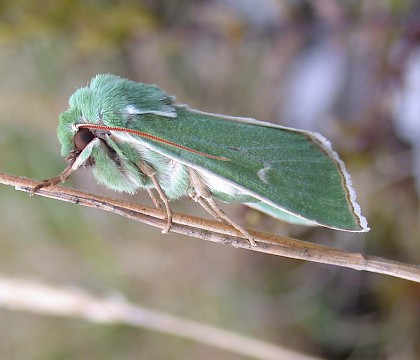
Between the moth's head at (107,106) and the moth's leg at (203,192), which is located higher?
the moth's head at (107,106)

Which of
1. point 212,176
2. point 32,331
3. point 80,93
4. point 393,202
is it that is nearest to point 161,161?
point 212,176

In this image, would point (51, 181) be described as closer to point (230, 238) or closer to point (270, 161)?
point (230, 238)

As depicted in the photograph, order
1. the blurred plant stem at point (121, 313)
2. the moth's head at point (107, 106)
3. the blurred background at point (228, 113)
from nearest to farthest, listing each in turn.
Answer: the moth's head at point (107, 106) < the blurred plant stem at point (121, 313) < the blurred background at point (228, 113)

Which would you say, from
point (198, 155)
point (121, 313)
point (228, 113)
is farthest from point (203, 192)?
point (228, 113)

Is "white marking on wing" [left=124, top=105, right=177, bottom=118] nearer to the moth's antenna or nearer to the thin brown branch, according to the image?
the moth's antenna

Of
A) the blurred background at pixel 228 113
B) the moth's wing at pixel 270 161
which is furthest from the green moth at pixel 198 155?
the blurred background at pixel 228 113

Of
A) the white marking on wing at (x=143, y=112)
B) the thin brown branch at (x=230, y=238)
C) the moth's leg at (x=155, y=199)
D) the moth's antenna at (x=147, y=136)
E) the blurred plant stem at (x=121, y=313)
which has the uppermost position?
the white marking on wing at (x=143, y=112)

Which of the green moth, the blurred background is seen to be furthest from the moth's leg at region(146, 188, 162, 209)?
the blurred background

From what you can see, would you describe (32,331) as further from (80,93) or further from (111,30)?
(80,93)

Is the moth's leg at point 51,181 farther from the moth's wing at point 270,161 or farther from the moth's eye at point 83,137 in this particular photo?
the moth's wing at point 270,161
